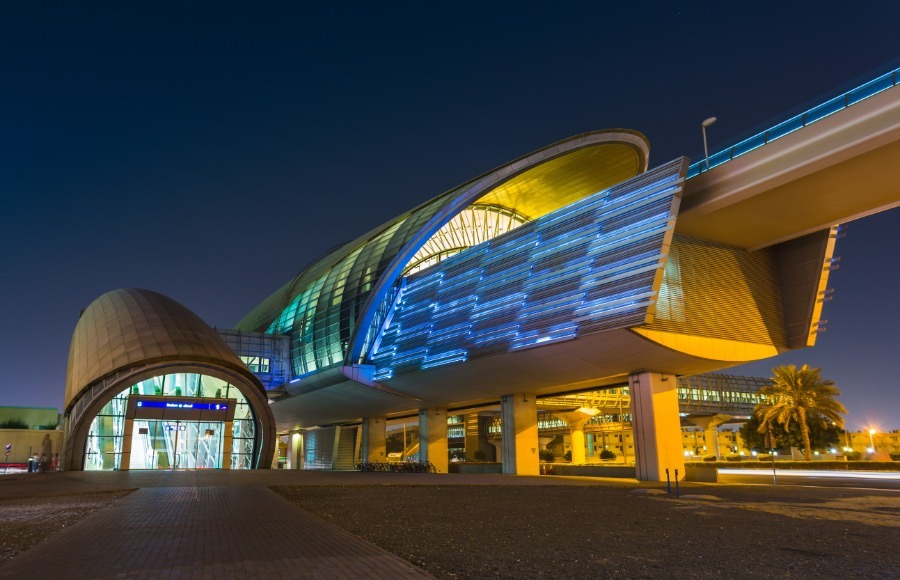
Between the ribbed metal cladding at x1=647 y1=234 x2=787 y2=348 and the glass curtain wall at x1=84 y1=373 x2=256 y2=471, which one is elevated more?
the ribbed metal cladding at x1=647 y1=234 x2=787 y2=348

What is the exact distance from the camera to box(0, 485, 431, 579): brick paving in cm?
764

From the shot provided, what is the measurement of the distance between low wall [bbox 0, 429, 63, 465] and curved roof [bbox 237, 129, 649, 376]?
66.5 ft

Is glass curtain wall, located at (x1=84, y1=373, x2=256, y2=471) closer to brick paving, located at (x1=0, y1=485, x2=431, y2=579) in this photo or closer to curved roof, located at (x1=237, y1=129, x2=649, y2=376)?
curved roof, located at (x1=237, y1=129, x2=649, y2=376)

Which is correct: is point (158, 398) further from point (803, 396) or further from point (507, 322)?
point (803, 396)

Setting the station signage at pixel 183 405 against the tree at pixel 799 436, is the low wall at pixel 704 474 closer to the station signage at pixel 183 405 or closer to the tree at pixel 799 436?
the station signage at pixel 183 405

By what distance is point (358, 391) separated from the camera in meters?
48.3

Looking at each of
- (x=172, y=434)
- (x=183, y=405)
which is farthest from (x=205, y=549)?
(x=172, y=434)

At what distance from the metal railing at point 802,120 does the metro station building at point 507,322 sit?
18.5 inches

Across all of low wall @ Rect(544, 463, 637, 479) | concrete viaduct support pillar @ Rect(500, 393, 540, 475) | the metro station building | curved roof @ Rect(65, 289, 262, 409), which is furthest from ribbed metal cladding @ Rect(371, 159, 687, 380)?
curved roof @ Rect(65, 289, 262, 409)

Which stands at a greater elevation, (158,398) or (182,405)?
(158,398)

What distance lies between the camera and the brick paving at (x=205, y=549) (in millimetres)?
7645

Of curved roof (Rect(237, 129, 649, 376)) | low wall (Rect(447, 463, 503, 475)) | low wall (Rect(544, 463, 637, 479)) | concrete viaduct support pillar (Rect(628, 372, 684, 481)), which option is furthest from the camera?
low wall (Rect(447, 463, 503, 475))

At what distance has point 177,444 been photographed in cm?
4300

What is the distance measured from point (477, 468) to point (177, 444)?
20975mm
